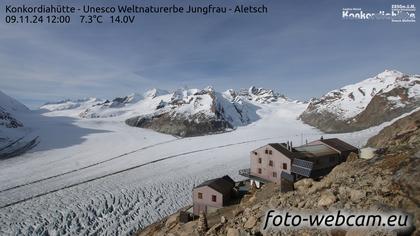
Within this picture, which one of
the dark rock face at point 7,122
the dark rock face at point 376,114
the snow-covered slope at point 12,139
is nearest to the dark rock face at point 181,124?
the dark rock face at point 376,114

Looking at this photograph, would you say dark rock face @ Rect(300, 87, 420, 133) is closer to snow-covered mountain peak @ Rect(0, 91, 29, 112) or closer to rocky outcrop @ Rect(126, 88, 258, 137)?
rocky outcrop @ Rect(126, 88, 258, 137)

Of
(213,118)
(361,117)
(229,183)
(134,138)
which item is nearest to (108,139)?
(134,138)

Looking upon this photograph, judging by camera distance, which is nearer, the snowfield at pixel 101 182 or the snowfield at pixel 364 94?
the snowfield at pixel 101 182

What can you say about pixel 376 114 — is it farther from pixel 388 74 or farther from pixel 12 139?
Answer: pixel 12 139

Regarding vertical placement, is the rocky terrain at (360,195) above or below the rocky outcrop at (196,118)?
above

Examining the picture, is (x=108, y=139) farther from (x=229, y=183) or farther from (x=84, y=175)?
(x=229, y=183)

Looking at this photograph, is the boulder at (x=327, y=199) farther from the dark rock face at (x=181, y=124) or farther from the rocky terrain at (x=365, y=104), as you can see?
the rocky terrain at (x=365, y=104)

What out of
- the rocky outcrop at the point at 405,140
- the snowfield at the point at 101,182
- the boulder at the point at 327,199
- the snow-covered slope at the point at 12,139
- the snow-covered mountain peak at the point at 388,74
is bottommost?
the snowfield at the point at 101,182
